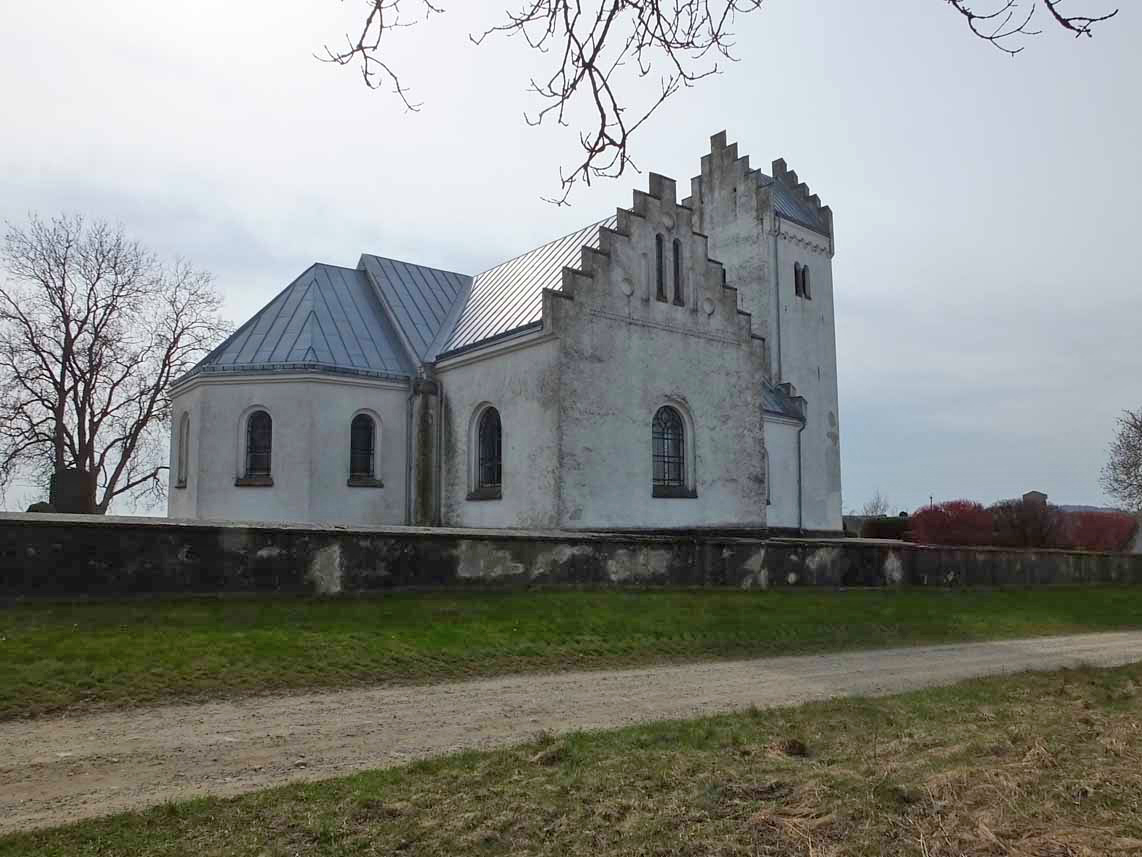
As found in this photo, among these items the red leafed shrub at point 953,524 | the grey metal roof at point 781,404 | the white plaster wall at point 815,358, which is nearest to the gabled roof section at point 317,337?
the grey metal roof at point 781,404

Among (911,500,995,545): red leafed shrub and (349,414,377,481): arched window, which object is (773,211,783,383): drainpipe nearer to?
(911,500,995,545): red leafed shrub

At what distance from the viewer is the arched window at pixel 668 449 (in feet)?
72.4

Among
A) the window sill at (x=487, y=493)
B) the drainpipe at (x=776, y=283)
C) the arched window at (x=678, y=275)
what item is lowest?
the window sill at (x=487, y=493)

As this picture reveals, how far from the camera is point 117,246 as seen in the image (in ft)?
110

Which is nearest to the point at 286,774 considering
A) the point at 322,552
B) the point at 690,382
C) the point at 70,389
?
the point at 322,552

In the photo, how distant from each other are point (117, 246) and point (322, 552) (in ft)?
84.3

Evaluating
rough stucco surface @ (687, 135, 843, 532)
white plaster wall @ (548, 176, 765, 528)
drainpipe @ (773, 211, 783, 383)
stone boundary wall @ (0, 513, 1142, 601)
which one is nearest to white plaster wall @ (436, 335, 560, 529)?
white plaster wall @ (548, 176, 765, 528)

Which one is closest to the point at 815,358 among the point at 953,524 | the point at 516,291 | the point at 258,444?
the point at 953,524

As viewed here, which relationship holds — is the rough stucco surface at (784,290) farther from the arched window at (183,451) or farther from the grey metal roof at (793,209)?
the arched window at (183,451)

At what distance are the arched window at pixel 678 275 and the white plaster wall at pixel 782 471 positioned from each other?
30.2ft

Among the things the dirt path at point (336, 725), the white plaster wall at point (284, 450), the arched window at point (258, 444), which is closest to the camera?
the dirt path at point (336, 725)

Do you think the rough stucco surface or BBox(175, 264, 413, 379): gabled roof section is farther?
the rough stucco surface

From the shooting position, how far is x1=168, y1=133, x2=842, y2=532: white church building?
2038 cm

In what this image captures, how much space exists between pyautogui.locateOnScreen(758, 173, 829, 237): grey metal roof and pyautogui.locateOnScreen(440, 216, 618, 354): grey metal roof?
12.0 meters
